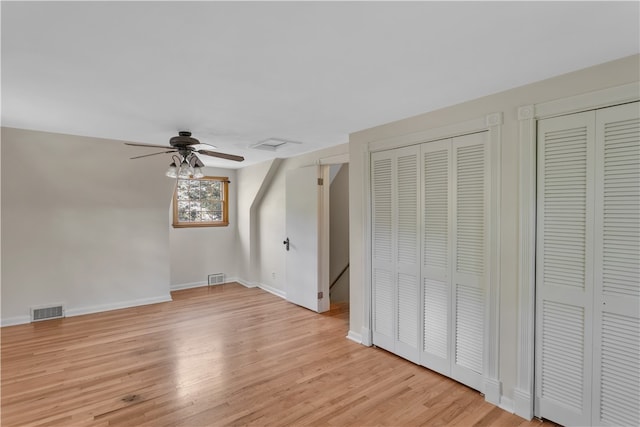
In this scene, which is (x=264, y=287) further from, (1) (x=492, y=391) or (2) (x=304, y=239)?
(1) (x=492, y=391)

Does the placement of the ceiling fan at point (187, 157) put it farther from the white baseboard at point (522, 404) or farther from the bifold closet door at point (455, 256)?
the white baseboard at point (522, 404)

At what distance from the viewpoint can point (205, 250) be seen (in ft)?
20.0

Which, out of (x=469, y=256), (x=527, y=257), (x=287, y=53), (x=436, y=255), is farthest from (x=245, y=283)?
(x=287, y=53)

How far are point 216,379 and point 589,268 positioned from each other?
292 cm

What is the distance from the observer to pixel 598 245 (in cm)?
199

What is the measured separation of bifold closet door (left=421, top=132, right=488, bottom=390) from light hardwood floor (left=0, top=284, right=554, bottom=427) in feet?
0.74

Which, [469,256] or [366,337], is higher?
[469,256]

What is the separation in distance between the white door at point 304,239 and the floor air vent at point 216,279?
181cm

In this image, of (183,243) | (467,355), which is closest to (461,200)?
(467,355)

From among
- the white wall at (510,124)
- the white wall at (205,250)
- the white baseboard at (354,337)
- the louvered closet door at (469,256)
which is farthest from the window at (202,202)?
the louvered closet door at (469,256)

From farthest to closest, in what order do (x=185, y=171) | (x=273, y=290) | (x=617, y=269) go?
(x=273, y=290), (x=185, y=171), (x=617, y=269)

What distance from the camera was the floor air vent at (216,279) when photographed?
241 inches

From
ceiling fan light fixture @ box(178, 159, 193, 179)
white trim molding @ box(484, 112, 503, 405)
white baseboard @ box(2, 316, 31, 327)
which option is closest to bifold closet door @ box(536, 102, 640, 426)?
white trim molding @ box(484, 112, 503, 405)

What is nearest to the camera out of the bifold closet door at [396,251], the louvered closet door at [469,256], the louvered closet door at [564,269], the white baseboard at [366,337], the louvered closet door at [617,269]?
the louvered closet door at [617,269]
